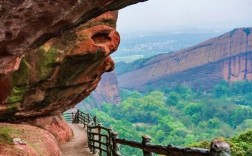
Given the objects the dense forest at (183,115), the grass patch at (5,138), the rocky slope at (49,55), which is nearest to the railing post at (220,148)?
the rocky slope at (49,55)

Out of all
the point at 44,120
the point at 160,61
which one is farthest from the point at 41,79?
the point at 160,61

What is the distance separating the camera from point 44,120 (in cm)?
2239

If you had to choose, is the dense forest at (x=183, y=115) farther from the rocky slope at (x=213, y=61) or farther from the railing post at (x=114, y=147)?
the railing post at (x=114, y=147)

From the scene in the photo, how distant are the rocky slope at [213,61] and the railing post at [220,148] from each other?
160350mm

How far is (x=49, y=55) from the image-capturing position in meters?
16.2

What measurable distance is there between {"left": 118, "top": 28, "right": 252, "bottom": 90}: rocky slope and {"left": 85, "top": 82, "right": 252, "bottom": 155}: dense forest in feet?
15.0

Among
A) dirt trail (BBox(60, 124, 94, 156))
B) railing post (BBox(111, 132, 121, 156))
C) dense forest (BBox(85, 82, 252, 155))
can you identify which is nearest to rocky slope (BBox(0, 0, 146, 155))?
dirt trail (BBox(60, 124, 94, 156))

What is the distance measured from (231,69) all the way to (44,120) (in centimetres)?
15798

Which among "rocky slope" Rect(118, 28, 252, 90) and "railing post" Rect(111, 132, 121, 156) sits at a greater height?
"rocky slope" Rect(118, 28, 252, 90)

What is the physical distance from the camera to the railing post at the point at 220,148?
5789mm

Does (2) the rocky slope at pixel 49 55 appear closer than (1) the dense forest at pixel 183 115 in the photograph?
Yes

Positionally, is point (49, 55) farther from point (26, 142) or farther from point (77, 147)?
point (77, 147)

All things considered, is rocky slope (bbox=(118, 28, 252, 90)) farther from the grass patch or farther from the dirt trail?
the grass patch

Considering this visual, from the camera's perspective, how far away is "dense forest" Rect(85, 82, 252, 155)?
344 ft
